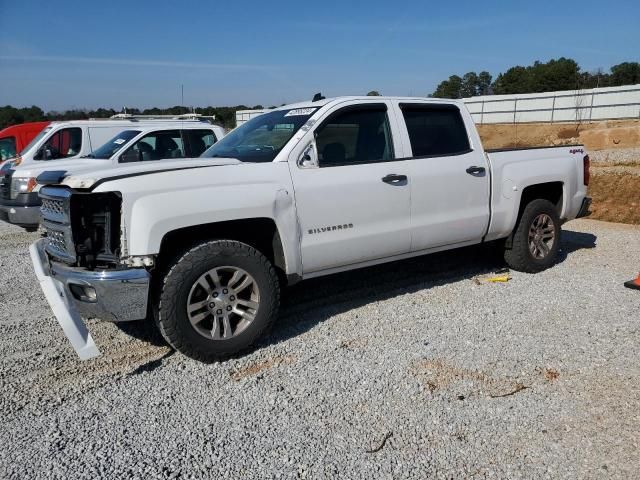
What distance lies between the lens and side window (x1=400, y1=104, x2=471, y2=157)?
17.5ft

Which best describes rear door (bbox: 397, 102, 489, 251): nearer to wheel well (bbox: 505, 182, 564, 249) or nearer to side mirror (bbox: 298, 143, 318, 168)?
wheel well (bbox: 505, 182, 564, 249)

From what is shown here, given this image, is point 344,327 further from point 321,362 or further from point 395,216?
point 395,216

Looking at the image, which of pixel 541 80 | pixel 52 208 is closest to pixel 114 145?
pixel 52 208

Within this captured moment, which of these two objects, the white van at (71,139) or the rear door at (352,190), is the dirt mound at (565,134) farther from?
the rear door at (352,190)

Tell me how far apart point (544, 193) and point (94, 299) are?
5.23 metres

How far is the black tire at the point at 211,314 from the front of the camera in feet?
13.0

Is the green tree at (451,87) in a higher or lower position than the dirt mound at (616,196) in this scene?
higher

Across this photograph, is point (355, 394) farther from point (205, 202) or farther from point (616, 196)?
point (616, 196)

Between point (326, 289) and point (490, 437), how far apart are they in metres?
3.00

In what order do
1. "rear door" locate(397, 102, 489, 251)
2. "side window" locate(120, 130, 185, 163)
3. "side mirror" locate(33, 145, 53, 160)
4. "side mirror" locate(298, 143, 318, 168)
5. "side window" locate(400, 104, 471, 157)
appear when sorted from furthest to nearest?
"side mirror" locate(33, 145, 53, 160), "side window" locate(120, 130, 185, 163), "side window" locate(400, 104, 471, 157), "rear door" locate(397, 102, 489, 251), "side mirror" locate(298, 143, 318, 168)

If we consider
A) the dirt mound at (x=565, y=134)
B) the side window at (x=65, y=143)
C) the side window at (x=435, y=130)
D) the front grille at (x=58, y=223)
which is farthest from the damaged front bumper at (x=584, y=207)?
the dirt mound at (x=565, y=134)

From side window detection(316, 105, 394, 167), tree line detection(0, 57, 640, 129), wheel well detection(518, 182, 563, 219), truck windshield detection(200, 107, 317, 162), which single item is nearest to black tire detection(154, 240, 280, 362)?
truck windshield detection(200, 107, 317, 162)

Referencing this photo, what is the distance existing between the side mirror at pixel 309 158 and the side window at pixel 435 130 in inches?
44.3

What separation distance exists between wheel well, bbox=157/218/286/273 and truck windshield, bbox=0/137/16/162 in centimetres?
1241
